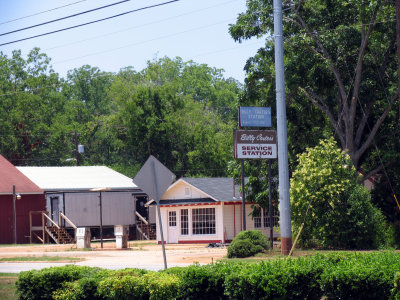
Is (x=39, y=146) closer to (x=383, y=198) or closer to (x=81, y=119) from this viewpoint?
(x=81, y=119)

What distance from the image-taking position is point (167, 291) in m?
11.9

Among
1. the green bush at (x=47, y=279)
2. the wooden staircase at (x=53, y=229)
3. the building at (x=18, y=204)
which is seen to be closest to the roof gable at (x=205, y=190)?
the wooden staircase at (x=53, y=229)

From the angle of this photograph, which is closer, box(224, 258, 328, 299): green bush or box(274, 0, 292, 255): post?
box(224, 258, 328, 299): green bush

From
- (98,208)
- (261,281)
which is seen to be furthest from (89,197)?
(261,281)

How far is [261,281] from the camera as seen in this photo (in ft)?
37.4

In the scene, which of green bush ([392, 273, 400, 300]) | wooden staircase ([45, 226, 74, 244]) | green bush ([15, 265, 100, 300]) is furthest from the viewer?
wooden staircase ([45, 226, 74, 244])

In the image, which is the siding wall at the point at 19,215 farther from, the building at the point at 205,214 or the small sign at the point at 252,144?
the small sign at the point at 252,144

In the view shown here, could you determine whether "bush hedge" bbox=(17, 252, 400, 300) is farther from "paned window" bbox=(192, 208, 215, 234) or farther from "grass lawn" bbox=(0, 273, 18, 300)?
"paned window" bbox=(192, 208, 215, 234)

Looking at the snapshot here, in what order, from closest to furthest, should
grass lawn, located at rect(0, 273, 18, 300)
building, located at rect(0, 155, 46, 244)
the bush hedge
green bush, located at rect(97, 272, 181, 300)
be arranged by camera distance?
1. the bush hedge
2. green bush, located at rect(97, 272, 181, 300)
3. grass lawn, located at rect(0, 273, 18, 300)
4. building, located at rect(0, 155, 46, 244)

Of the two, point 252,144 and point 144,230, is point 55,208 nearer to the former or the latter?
point 144,230

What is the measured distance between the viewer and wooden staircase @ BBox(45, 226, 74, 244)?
4347 cm

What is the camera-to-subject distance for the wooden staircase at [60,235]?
43.5m

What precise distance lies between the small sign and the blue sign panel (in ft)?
1.32

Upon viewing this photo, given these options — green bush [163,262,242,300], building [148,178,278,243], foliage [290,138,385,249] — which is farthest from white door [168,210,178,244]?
green bush [163,262,242,300]
